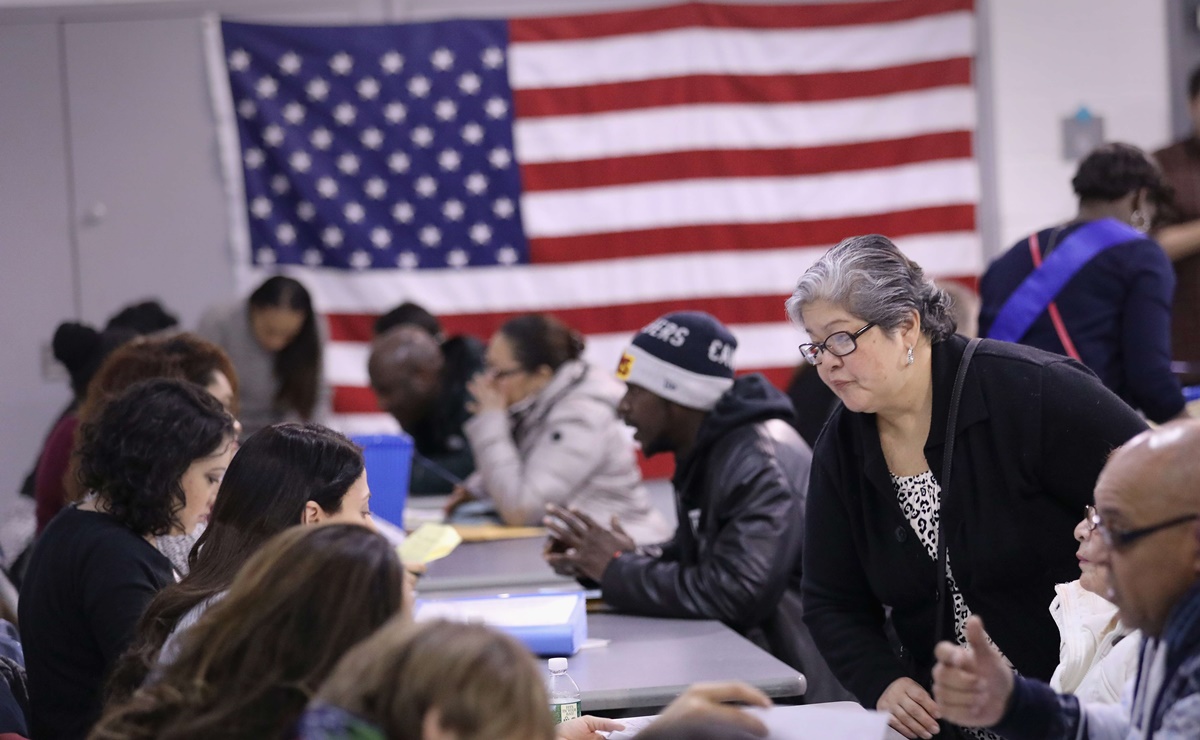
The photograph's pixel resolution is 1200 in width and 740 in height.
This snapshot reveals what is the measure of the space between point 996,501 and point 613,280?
4.35m

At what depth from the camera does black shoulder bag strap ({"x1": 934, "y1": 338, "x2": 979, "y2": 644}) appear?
2.38 metres

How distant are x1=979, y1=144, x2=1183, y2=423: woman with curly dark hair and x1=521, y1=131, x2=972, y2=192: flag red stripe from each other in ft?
8.34

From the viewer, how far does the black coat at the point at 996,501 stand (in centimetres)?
232

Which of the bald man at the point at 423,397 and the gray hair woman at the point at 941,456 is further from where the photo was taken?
the bald man at the point at 423,397

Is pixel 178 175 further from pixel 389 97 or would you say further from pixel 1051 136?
pixel 1051 136

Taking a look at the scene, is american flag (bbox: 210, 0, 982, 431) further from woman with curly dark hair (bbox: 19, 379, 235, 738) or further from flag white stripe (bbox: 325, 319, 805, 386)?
woman with curly dark hair (bbox: 19, 379, 235, 738)

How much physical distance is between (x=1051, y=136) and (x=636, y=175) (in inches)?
80.8

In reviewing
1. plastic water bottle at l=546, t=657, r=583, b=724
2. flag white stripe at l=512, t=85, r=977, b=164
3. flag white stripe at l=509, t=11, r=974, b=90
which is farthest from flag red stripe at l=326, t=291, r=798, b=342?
plastic water bottle at l=546, t=657, r=583, b=724

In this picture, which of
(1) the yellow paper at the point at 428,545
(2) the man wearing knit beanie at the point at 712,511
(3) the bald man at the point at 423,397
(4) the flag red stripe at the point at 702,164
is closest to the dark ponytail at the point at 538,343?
(3) the bald man at the point at 423,397

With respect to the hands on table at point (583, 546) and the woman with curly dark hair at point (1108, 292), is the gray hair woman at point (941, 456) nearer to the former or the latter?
the hands on table at point (583, 546)

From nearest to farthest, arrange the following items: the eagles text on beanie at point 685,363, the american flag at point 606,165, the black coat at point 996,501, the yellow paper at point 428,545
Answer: the black coat at point 996,501, the yellow paper at point 428,545, the eagles text on beanie at point 685,363, the american flag at point 606,165

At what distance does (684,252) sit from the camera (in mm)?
6625

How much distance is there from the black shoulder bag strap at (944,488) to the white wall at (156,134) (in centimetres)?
439

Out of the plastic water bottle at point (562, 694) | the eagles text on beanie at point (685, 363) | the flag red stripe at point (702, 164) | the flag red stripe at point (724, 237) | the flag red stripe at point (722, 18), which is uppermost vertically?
the flag red stripe at point (722, 18)
